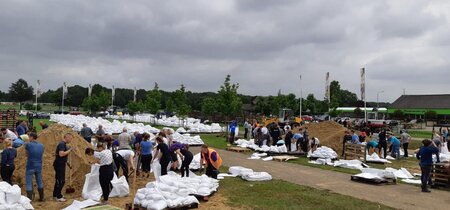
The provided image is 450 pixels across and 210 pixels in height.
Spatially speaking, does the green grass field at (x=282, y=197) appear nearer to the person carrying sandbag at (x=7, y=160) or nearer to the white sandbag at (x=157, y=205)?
the white sandbag at (x=157, y=205)

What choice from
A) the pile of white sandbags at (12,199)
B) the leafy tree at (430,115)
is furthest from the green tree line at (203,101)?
the pile of white sandbags at (12,199)

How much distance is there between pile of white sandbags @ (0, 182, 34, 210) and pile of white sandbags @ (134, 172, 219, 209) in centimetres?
226

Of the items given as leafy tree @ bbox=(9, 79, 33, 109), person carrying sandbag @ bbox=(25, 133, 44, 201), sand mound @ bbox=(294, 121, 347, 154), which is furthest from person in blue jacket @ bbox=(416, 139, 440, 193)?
leafy tree @ bbox=(9, 79, 33, 109)

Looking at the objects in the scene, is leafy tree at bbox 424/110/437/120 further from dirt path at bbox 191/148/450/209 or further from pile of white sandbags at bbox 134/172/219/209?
pile of white sandbags at bbox 134/172/219/209

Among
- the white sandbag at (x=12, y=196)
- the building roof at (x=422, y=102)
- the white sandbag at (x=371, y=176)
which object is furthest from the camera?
the building roof at (x=422, y=102)

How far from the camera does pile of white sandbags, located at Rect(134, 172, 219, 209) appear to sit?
8.84m

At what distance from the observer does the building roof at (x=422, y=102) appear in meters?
70.5

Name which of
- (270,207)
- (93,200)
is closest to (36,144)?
(93,200)

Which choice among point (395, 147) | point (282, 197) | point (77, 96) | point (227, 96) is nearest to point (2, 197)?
point (282, 197)

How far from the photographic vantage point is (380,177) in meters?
13.1

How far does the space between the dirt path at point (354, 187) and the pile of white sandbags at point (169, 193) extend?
13.8 feet

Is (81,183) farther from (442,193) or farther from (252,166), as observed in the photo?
(442,193)

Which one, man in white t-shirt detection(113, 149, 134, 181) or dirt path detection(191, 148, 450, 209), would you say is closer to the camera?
dirt path detection(191, 148, 450, 209)

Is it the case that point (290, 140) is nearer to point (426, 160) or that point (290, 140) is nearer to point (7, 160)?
point (426, 160)
